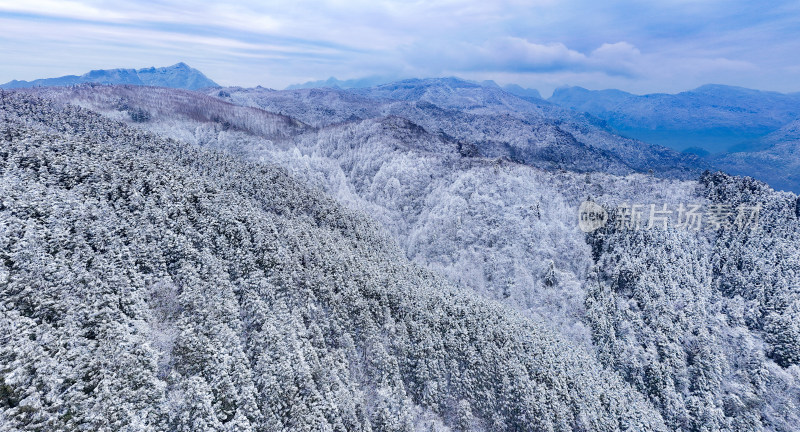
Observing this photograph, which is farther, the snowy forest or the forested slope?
the snowy forest

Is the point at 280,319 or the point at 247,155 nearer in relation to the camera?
Result: the point at 280,319

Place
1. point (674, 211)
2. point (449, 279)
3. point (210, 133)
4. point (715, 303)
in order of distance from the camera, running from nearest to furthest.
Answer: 1. point (715, 303)
2. point (449, 279)
3. point (674, 211)
4. point (210, 133)

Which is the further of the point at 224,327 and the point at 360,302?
the point at 360,302

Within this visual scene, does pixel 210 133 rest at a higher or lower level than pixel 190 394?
higher

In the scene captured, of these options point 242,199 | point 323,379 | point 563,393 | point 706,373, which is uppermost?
point 242,199

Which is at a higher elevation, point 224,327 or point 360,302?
point 224,327

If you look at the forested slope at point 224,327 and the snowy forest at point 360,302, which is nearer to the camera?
the forested slope at point 224,327

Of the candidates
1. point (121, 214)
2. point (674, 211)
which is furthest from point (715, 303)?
point (121, 214)

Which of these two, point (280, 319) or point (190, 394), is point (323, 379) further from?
point (190, 394)
